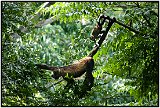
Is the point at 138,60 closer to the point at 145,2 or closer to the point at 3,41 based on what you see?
the point at 145,2

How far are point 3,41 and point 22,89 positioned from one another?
30 centimetres

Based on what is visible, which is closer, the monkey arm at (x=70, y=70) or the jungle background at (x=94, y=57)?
A: the jungle background at (x=94, y=57)

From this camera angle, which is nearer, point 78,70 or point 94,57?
point 78,70

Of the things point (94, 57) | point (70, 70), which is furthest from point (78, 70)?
point (94, 57)

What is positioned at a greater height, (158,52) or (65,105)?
(158,52)

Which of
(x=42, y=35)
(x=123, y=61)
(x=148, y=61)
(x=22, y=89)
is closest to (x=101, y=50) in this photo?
(x=123, y=61)

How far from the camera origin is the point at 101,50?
2.36 m

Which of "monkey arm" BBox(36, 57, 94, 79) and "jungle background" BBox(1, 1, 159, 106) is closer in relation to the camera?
"jungle background" BBox(1, 1, 159, 106)

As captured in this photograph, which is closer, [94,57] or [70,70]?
[70,70]

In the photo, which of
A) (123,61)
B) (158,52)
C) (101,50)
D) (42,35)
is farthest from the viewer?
(42,35)

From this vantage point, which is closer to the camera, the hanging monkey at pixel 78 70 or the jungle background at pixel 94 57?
the jungle background at pixel 94 57

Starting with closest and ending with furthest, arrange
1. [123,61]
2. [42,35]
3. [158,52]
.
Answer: [158,52]
[123,61]
[42,35]

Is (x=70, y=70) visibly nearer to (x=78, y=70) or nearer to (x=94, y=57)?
(x=78, y=70)

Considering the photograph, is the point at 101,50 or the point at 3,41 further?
the point at 101,50
